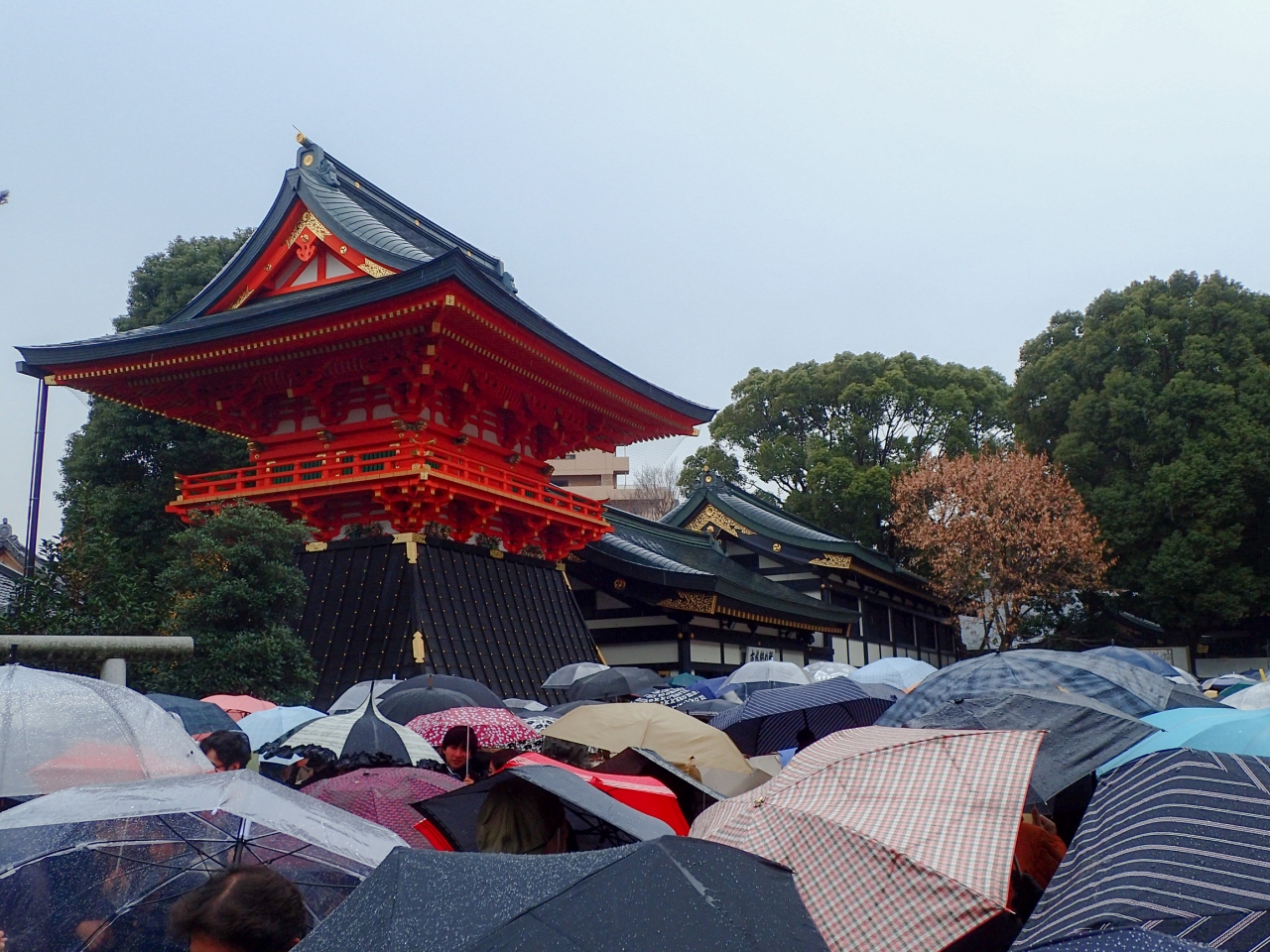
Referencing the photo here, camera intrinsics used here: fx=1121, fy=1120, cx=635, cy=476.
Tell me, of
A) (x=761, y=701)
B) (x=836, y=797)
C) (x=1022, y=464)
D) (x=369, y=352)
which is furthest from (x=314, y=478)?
(x=1022, y=464)

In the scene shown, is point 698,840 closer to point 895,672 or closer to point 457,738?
point 457,738

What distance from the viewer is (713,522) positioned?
1208 inches

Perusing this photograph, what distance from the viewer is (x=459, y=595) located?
17.4 meters

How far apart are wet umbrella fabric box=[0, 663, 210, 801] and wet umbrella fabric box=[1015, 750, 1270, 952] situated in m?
3.67

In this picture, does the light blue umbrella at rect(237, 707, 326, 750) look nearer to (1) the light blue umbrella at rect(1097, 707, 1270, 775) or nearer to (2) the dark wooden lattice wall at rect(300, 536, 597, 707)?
(2) the dark wooden lattice wall at rect(300, 536, 597, 707)

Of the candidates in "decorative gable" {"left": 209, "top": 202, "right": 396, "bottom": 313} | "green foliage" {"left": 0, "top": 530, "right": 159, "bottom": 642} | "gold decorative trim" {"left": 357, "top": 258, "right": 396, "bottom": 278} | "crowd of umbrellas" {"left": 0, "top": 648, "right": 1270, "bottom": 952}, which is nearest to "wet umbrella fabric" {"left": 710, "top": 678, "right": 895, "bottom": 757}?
"crowd of umbrellas" {"left": 0, "top": 648, "right": 1270, "bottom": 952}

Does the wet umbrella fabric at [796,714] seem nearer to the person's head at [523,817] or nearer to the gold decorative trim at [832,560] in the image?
the person's head at [523,817]

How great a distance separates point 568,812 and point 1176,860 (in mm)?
2660

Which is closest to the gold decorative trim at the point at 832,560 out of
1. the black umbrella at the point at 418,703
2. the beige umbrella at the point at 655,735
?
the black umbrella at the point at 418,703

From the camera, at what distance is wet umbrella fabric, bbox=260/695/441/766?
7.05 meters

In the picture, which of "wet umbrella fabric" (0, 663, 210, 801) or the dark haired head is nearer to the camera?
"wet umbrella fabric" (0, 663, 210, 801)

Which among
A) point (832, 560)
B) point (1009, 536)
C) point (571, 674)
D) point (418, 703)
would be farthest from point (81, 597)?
point (1009, 536)

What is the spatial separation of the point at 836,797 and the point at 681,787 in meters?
2.57

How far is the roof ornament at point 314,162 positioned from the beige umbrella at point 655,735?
47.9 feet
